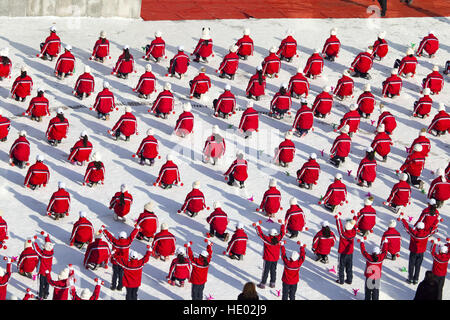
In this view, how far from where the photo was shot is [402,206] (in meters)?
24.9

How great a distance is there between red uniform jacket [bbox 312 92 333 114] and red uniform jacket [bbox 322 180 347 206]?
15.7 feet

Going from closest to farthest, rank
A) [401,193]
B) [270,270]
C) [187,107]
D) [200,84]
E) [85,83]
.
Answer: [270,270] → [401,193] → [187,107] → [85,83] → [200,84]

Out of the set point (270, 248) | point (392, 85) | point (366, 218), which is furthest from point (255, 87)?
point (270, 248)

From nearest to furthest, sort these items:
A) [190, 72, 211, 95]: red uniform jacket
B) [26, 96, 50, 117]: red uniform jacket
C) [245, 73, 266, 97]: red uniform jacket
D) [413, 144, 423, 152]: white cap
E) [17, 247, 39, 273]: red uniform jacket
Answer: [17, 247, 39, 273]: red uniform jacket → [413, 144, 423, 152]: white cap → [26, 96, 50, 117]: red uniform jacket → [190, 72, 211, 95]: red uniform jacket → [245, 73, 266, 97]: red uniform jacket

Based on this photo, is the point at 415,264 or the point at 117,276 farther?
the point at 415,264

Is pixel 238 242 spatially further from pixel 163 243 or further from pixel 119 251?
pixel 119 251

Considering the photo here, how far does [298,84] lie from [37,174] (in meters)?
9.26

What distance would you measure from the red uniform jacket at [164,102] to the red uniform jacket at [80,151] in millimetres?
3231

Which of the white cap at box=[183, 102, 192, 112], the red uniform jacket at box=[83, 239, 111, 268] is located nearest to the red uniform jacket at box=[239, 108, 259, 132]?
the white cap at box=[183, 102, 192, 112]

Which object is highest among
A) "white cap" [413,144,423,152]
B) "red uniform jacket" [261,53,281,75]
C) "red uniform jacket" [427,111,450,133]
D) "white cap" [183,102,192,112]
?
"red uniform jacket" [261,53,281,75]

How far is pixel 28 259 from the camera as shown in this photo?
66.7ft

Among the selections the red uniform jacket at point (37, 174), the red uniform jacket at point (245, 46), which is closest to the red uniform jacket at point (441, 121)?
the red uniform jacket at point (245, 46)

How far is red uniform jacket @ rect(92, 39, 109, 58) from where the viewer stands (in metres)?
30.5

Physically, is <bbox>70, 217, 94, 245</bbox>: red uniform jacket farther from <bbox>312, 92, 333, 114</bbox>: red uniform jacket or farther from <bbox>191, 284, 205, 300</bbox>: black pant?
<bbox>312, 92, 333, 114</bbox>: red uniform jacket
